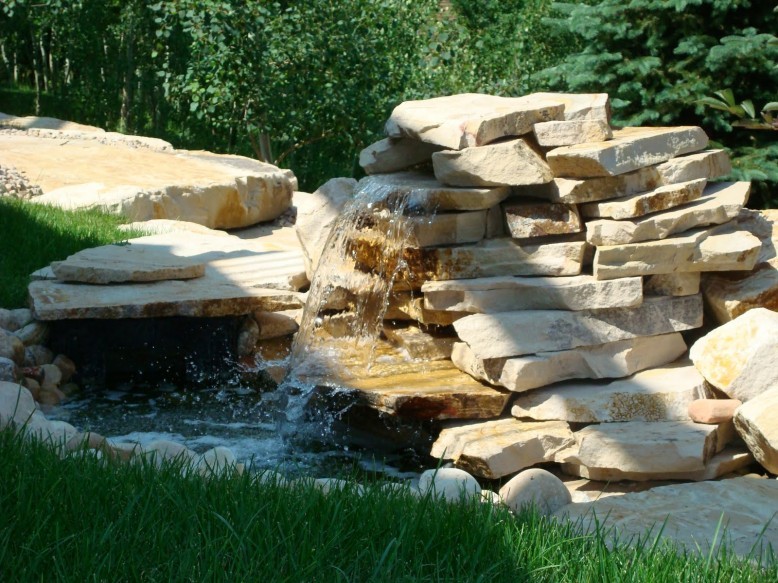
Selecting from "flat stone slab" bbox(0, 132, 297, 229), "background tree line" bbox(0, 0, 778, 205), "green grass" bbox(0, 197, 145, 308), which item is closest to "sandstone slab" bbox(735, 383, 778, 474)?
"background tree line" bbox(0, 0, 778, 205)

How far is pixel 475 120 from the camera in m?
5.14

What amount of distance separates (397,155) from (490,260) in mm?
1114

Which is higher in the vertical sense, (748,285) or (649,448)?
(748,285)

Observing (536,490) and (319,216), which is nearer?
(536,490)

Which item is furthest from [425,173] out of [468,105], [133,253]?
[133,253]

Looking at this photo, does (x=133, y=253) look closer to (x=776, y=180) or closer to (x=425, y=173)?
(x=425, y=173)

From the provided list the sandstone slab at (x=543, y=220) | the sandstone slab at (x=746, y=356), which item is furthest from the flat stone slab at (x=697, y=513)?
the sandstone slab at (x=543, y=220)

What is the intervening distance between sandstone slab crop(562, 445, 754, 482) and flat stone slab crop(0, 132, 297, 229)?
487 cm

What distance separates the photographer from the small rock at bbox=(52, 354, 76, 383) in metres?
5.90

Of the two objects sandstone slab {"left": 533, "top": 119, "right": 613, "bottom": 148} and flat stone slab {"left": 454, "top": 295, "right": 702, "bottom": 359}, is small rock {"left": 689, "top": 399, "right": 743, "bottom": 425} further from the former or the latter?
sandstone slab {"left": 533, "top": 119, "right": 613, "bottom": 148}

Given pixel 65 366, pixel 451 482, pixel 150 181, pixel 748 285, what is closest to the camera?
pixel 451 482

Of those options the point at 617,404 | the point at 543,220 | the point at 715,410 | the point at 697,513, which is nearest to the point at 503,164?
the point at 543,220

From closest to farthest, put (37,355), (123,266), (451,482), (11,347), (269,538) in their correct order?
(269,538)
(451,482)
(11,347)
(37,355)
(123,266)

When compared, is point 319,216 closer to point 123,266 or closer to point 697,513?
point 123,266
